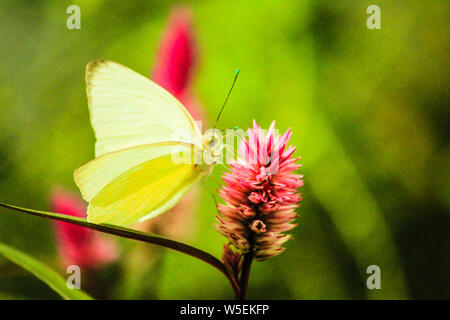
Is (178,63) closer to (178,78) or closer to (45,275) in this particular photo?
(178,78)

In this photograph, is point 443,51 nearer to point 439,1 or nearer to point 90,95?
point 439,1

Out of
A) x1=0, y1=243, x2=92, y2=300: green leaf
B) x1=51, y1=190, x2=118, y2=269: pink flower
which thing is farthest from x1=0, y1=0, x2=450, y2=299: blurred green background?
x1=0, y1=243, x2=92, y2=300: green leaf

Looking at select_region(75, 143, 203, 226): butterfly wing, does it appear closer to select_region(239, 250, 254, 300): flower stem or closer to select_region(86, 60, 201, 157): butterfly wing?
select_region(86, 60, 201, 157): butterfly wing

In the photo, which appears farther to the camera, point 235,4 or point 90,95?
point 235,4
